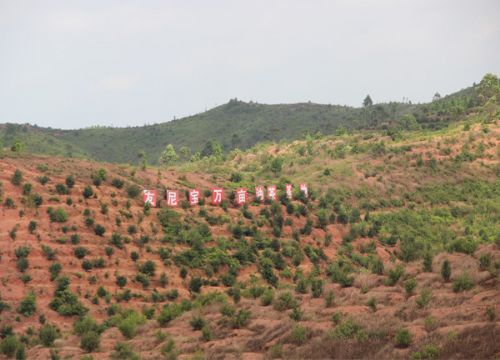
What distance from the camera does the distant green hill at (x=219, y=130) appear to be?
137 metres

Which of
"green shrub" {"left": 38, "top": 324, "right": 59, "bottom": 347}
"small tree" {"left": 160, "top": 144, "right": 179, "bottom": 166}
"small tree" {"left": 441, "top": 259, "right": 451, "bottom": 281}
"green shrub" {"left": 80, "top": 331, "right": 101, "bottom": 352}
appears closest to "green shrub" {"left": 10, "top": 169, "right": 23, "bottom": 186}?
"green shrub" {"left": 38, "top": 324, "right": 59, "bottom": 347}

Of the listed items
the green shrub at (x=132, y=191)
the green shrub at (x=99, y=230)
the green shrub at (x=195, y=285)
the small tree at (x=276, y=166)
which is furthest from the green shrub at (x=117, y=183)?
the small tree at (x=276, y=166)

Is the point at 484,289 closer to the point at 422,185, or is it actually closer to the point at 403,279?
the point at 403,279

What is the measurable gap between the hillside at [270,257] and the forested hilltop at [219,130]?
129 feet

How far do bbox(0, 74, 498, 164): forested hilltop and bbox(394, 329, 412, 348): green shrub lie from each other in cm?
10016

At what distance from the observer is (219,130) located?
166 meters

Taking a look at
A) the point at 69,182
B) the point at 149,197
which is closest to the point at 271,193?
the point at 149,197

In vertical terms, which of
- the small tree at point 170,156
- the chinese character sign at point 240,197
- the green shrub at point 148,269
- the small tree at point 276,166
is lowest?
the green shrub at point 148,269

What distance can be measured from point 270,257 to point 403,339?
3247cm

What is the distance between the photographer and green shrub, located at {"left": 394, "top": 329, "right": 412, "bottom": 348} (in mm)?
→ 22453

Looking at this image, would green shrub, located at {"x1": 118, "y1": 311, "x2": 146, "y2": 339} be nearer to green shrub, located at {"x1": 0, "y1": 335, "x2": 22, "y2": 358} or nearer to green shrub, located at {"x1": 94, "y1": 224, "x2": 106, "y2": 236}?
green shrub, located at {"x1": 0, "y1": 335, "x2": 22, "y2": 358}

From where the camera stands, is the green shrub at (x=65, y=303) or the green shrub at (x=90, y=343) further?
the green shrub at (x=65, y=303)

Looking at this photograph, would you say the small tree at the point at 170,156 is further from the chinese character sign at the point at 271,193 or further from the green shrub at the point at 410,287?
the green shrub at the point at 410,287

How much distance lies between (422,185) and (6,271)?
49.4 metres
